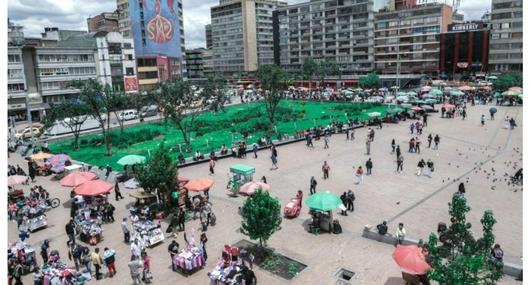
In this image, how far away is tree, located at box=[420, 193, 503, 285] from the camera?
8.66 metres

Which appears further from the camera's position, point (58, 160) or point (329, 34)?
point (329, 34)

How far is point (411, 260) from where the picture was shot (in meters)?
12.3

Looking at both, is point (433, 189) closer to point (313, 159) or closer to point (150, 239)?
point (313, 159)

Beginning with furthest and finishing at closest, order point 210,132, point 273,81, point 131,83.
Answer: point 131,83
point 210,132
point 273,81

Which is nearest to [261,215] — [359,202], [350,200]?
[350,200]

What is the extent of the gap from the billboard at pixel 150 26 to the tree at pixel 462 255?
289 ft

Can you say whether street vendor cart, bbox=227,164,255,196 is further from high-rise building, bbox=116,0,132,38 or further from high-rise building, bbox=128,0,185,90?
high-rise building, bbox=116,0,132,38

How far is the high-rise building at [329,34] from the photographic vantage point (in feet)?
346

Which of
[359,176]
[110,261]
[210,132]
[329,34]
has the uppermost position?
[329,34]

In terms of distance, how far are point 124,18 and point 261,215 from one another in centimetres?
10348

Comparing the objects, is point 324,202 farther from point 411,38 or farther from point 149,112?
point 411,38

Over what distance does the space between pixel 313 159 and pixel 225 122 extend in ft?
83.8

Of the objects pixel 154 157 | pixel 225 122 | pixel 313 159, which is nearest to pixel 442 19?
pixel 225 122

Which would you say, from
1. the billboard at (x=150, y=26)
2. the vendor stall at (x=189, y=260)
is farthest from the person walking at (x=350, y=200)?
the billboard at (x=150, y=26)
